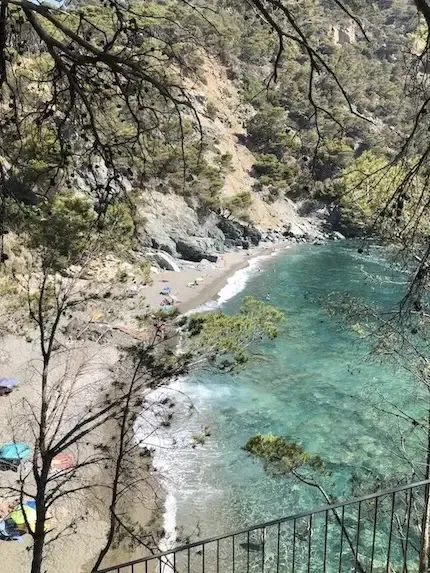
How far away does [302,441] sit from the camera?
1547 centimetres

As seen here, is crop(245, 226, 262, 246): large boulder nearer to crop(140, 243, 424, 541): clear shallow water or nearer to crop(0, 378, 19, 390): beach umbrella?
crop(140, 243, 424, 541): clear shallow water

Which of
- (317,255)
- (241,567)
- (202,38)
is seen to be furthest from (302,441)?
(317,255)

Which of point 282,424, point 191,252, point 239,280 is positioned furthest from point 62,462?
point 191,252

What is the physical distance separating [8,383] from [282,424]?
7879 millimetres

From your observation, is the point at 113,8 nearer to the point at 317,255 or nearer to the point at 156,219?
the point at 156,219

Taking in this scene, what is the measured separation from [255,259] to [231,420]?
25.2 metres

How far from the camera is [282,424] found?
54.1 feet

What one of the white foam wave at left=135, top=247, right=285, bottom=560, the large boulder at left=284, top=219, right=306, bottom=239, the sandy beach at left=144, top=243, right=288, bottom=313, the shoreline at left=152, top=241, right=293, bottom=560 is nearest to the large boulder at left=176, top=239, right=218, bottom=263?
the sandy beach at left=144, top=243, right=288, bottom=313

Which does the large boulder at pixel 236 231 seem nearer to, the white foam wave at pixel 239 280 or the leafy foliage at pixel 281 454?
the white foam wave at pixel 239 280

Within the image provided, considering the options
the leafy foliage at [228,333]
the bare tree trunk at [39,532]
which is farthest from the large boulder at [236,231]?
the bare tree trunk at [39,532]

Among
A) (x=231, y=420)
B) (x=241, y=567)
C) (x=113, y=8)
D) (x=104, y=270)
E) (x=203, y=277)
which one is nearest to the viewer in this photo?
(x=113, y=8)

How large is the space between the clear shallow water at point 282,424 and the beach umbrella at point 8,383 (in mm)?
4436

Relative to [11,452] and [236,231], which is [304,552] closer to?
[11,452]

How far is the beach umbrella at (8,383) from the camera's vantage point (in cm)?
1542
